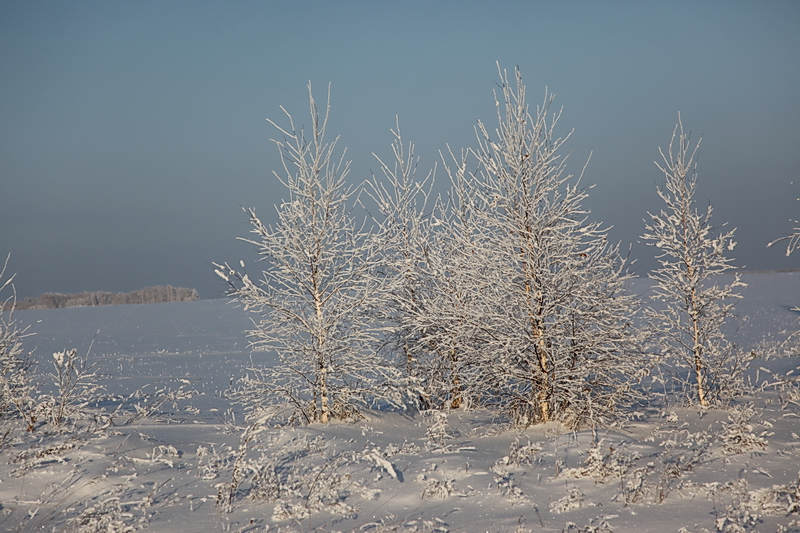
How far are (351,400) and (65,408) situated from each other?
419 centimetres

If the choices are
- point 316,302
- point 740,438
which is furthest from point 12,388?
point 740,438

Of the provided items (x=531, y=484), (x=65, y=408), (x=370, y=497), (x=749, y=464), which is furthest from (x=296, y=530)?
(x=65, y=408)

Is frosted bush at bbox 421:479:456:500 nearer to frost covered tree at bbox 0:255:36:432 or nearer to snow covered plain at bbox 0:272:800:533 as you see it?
snow covered plain at bbox 0:272:800:533

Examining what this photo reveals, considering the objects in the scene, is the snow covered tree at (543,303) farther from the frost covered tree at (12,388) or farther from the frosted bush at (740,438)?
the frost covered tree at (12,388)

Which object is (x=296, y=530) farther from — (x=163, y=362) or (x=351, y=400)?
(x=163, y=362)

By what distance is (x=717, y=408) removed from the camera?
9484 millimetres

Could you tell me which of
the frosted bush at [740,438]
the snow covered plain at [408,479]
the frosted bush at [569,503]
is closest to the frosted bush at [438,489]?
the snow covered plain at [408,479]

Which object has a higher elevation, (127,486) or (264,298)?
(264,298)

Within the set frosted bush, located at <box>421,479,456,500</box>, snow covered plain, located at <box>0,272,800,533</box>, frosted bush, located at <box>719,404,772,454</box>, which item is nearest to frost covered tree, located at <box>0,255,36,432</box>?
snow covered plain, located at <box>0,272,800,533</box>

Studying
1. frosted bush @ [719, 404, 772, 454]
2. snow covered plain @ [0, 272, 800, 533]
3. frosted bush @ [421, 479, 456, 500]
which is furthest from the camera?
frosted bush @ [719, 404, 772, 454]

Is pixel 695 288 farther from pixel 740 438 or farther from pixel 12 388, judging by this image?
pixel 12 388

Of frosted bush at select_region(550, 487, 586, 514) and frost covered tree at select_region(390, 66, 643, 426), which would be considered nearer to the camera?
frosted bush at select_region(550, 487, 586, 514)

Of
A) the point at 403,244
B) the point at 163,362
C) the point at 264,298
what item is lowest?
the point at 163,362

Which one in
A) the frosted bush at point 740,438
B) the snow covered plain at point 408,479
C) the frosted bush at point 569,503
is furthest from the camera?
the frosted bush at point 740,438
